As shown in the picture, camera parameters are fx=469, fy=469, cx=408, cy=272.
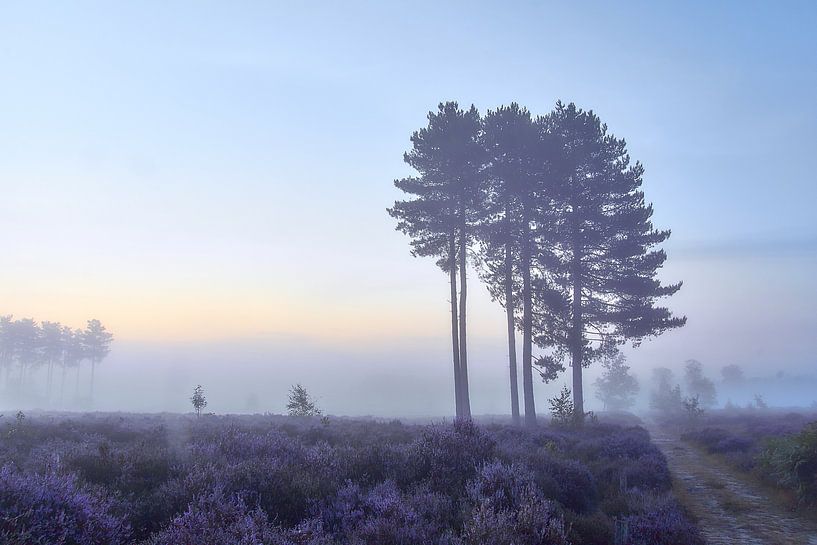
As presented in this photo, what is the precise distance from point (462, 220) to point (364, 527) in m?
21.3

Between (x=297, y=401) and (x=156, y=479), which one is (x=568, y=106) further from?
(x=156, y=479)

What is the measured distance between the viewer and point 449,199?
84.7 feet

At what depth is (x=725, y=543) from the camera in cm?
771

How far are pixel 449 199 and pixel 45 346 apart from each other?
83.2m

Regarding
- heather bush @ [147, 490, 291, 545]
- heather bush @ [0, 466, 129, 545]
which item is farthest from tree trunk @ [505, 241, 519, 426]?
heather bush @ [0, 466, 129, 545]

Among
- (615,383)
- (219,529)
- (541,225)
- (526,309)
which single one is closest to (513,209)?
(541,225)

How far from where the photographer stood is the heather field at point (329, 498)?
184 inches

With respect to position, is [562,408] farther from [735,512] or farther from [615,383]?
[615,383]

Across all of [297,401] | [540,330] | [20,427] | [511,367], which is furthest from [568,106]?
[20,427]

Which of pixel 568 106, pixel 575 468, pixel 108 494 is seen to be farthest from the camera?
pixel 568 106

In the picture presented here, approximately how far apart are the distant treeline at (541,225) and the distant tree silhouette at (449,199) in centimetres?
6

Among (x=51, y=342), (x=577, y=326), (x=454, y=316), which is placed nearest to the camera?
(x=454, y=316)

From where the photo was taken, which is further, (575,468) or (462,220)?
(462,220)

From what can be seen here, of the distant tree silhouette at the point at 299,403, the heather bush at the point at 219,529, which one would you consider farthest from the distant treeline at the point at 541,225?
the heather bush at the point at 219,529
